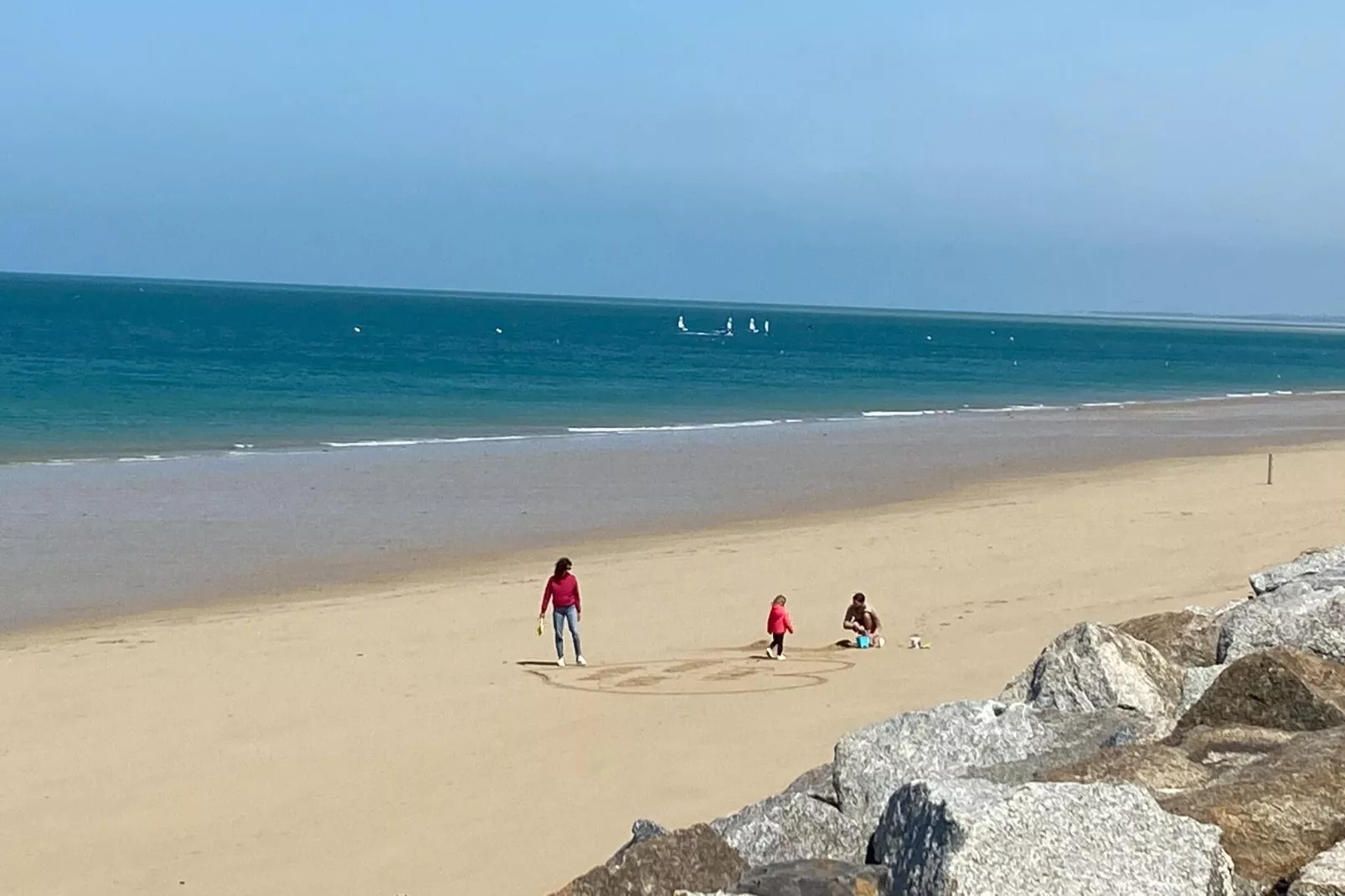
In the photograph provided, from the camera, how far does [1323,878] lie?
464 cm

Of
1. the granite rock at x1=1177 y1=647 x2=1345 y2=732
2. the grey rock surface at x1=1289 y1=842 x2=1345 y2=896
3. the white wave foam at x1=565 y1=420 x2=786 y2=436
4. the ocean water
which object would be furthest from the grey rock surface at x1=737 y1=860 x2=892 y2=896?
the white wave foam at x1=565 y1=420 x2=786 y2=436

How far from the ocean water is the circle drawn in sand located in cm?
2478

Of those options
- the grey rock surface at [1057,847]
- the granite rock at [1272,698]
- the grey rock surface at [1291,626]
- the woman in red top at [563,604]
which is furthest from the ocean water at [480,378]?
the grey rock surface at [1057,847]

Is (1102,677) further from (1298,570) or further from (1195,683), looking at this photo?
(1298,570)

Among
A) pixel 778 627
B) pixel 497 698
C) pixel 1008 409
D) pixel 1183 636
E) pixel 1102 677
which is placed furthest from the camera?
Answer: pixel 1008 409

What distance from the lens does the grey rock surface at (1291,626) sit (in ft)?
26.0

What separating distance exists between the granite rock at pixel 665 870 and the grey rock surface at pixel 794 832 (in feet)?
1.67

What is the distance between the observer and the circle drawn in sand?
46.3ft

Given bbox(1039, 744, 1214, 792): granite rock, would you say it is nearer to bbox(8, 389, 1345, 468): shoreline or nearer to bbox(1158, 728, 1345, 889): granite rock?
bbox(1158, 728, 1345, 889): granite rock

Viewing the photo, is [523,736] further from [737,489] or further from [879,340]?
[879,340]

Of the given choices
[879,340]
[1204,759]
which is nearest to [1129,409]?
[1204,759]

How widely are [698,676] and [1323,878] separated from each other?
1021cm

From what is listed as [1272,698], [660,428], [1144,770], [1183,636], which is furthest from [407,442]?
[1144,770]

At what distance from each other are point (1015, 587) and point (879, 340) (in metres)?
129
